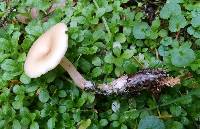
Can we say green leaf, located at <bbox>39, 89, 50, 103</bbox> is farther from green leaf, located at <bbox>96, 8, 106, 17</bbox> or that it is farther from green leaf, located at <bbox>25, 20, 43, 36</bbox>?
green leaf, located at <bbox>96, 8, 106, 17</bbox>

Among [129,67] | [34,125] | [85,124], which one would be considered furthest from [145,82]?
[34,125]

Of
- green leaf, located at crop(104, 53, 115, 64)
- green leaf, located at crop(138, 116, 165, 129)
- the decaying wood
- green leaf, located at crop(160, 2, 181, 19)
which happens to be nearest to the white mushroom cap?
green leaf, located at crop(104, 53, 115, 64)

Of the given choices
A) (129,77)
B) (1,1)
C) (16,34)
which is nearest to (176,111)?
(129,77)

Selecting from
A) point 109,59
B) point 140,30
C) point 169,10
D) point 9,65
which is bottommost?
point 9,65

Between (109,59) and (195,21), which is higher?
(195,21)

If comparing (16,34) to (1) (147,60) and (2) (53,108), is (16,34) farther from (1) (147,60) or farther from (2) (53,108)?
(1) (147,60)

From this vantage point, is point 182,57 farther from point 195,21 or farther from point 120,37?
point 120,37
